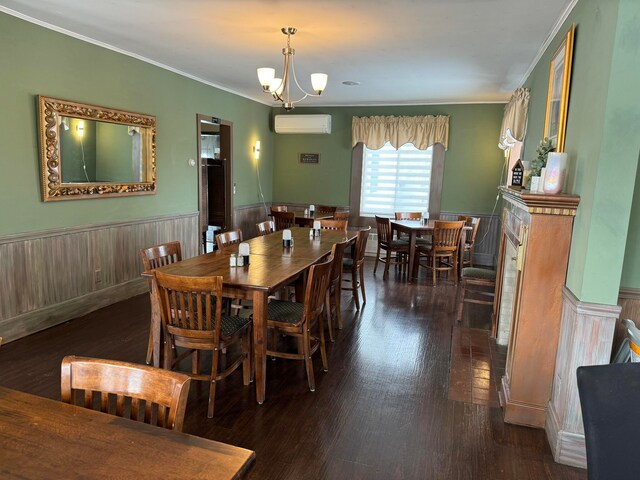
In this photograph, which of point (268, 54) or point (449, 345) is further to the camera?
point (268, 54)

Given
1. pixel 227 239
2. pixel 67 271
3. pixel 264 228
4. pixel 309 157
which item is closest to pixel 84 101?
pixel 67 271

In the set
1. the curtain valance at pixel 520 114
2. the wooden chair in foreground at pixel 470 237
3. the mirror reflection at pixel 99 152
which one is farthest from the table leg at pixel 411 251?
the mirror reflection at pixel 99 152

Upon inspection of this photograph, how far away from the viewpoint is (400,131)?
7184 mm

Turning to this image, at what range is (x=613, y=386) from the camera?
44.6 inches

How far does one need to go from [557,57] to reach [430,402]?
260cm

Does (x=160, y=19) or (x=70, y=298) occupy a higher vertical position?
(x=160, y=19)

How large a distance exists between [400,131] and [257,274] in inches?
202

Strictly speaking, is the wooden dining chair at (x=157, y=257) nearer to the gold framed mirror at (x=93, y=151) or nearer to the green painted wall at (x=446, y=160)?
the gold framed mirror at (x=93, y=151)

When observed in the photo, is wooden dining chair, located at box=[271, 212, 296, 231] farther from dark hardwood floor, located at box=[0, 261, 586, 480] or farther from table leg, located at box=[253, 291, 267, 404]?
table leg, located at box=[253, 291, 267, 404]

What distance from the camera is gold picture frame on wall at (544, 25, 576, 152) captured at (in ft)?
8.92

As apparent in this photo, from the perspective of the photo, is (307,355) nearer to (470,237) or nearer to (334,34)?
(334,34)

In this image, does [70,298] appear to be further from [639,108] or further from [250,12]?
[639,108]

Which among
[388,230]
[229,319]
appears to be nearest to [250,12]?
[229,319]

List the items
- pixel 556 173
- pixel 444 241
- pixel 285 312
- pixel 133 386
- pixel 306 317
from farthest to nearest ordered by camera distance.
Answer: pixel 444 241, pixel 285 312, pixel 306 317, pixel 556 173, pixel 133 386
